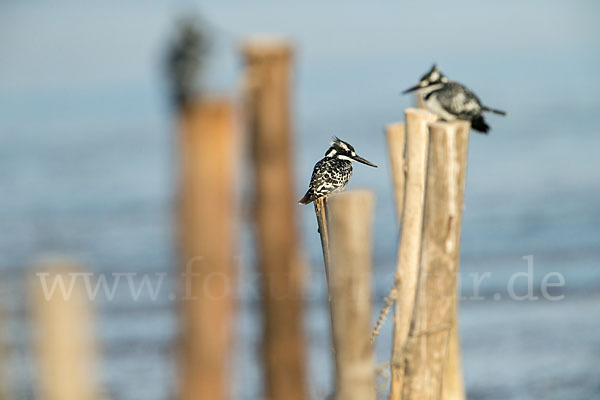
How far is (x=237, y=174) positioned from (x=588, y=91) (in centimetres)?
3803

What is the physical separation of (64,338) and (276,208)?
114 inches

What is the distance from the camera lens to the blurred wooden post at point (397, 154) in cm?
471

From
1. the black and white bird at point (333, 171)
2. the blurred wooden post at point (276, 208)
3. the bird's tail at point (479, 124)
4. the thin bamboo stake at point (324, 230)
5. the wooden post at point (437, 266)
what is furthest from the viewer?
the blurred wooden post at point (276, 208)

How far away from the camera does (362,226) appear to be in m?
2.80

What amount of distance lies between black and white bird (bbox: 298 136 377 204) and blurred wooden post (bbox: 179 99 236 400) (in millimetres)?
2850

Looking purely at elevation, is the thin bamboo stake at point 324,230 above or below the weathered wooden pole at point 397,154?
below

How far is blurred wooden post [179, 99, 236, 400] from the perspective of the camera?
20.4ft

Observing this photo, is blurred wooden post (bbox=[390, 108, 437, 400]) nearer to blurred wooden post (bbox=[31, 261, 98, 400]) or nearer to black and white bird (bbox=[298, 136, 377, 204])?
black and white bird (bbox=[298, 136, 377, 204])

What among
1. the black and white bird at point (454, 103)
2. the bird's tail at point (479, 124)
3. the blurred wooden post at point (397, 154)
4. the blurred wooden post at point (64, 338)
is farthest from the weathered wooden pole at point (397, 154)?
the blurred wooden post at point (64, 338)

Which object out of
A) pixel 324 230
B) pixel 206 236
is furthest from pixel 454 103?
pixel 206 236

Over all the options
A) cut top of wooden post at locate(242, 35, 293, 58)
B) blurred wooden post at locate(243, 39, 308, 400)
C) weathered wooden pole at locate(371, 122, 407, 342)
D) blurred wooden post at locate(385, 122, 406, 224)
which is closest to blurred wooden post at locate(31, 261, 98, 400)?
weathered wooden pole at locate(371, 122, 407, 342)

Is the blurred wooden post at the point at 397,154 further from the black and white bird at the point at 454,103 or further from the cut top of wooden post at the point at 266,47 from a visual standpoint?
the cut top of wooden post at the point at 266,47

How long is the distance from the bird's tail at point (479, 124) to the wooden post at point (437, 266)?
1076 mm

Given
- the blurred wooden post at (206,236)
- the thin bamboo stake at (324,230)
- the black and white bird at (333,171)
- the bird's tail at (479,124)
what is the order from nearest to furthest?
the thin bamboo stake at (324,230) → the black and white bird at (333,171) → the bird's tail at (479,124) → the blurred wooden post at (206,236)
